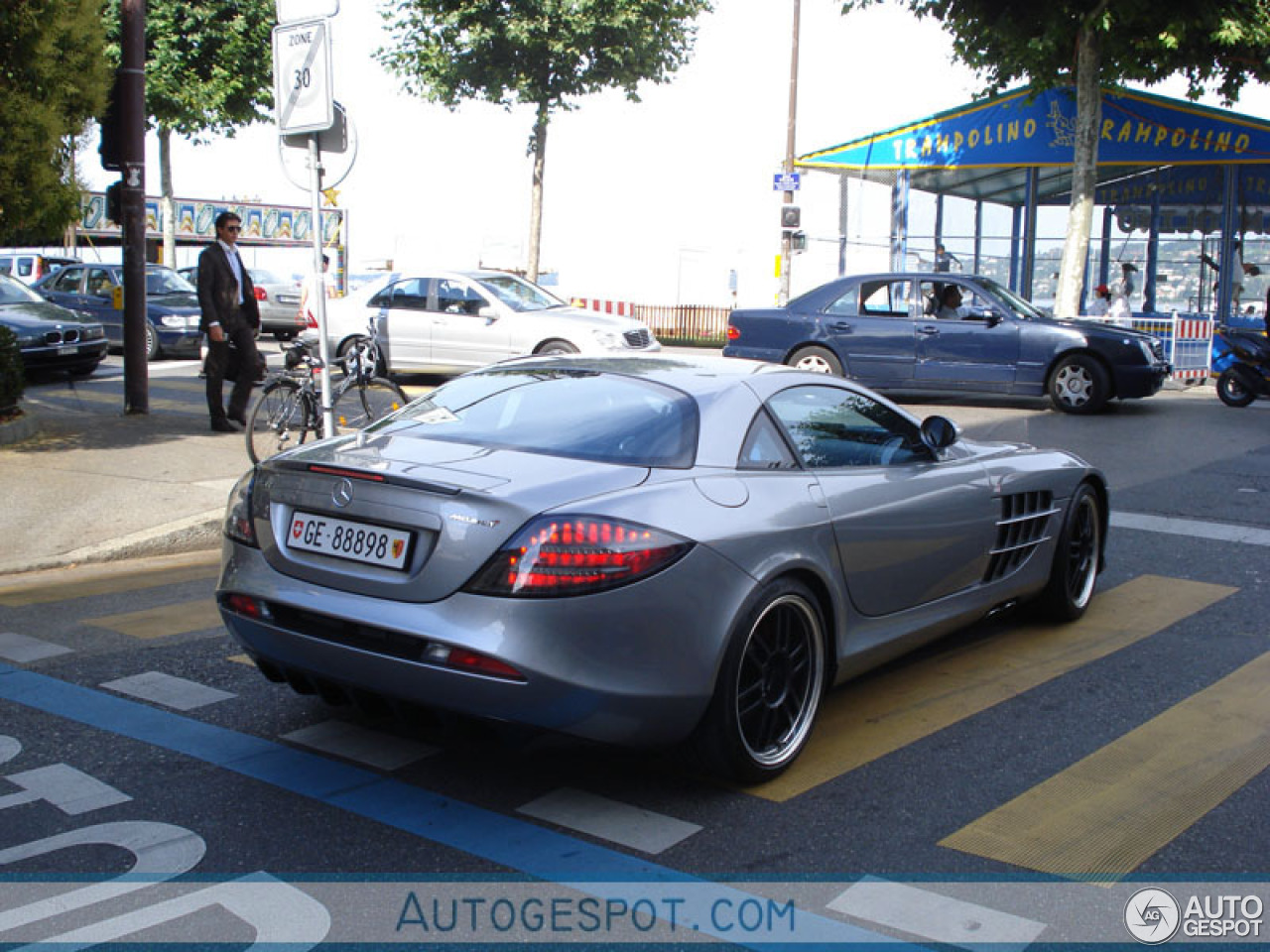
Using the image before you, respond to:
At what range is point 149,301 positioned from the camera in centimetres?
2059

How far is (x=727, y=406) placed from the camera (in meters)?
4.36

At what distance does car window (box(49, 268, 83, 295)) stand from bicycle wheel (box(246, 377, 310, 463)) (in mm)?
13165

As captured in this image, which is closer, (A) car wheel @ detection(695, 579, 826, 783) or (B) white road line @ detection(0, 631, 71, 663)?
(A) car wheel @ detection(695, 579, 826, 783)

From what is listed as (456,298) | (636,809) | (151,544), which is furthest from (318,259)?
(456,298)

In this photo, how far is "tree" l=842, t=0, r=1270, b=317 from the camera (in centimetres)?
1864

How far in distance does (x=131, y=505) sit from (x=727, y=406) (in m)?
5.55

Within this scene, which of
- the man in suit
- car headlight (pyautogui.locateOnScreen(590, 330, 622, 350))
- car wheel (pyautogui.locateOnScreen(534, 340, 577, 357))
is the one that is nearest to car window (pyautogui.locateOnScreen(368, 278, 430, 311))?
car wheel (pyautogui.locateOnScreen(534, 340, 577, 357))

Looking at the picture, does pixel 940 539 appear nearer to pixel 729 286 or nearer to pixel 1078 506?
pixel 1078 506

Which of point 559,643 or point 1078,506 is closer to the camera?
point 559,643

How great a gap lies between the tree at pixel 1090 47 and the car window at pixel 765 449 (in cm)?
1690

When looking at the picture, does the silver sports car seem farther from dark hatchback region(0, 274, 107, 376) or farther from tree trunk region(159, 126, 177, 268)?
tree trunk region(159, 126, 177, 268)

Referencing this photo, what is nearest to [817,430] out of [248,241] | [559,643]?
[559,643]

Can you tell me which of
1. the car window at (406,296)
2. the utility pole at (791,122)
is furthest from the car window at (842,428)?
the utility pole at (791,122)

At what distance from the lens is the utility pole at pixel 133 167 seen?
11.5 metres
